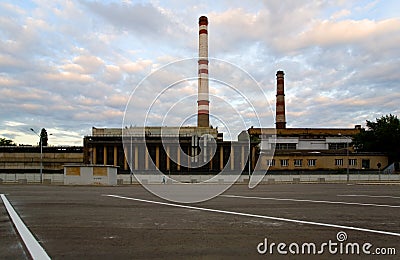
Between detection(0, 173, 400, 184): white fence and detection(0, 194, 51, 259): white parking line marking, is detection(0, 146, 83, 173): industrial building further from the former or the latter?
detection(0, 194, 51, 259): white parking line marking

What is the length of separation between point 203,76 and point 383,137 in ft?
124

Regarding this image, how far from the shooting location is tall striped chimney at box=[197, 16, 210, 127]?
77.9 m

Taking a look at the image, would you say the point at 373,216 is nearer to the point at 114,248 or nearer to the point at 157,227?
the point at 157,227

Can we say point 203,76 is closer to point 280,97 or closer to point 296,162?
point 280,97

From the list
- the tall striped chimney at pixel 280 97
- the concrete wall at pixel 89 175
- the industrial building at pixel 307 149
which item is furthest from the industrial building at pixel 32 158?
the tall striped chimney at pixel 280 97

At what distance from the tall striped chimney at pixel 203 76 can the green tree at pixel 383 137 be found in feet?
111

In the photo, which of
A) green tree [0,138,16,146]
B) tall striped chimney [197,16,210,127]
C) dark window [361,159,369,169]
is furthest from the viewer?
green tree [0,138,16,146]

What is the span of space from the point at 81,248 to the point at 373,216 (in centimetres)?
1057

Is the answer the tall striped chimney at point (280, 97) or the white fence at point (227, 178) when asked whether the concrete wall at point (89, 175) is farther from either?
the tall striped chimney at point (280, 97)

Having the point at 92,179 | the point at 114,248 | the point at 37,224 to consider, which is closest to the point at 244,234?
the point at 114,248

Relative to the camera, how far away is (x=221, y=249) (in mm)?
8906

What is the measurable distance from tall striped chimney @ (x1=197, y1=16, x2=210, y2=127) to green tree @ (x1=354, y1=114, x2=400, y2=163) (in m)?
33.8

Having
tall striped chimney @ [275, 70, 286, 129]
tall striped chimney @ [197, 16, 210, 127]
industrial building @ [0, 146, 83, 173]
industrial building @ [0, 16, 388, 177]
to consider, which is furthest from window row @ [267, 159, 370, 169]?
industrial building @ [0, 146, 83, 173]

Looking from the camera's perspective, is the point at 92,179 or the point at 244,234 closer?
the point at 244,234
